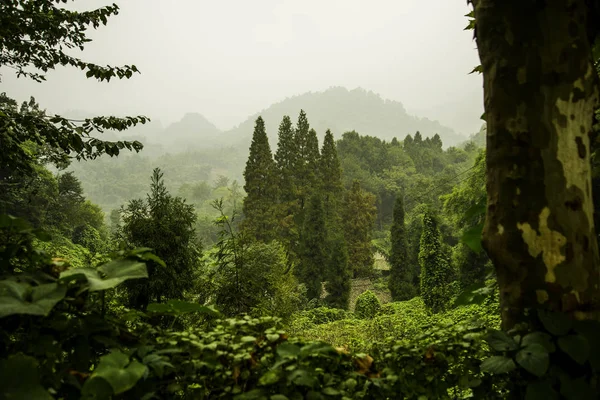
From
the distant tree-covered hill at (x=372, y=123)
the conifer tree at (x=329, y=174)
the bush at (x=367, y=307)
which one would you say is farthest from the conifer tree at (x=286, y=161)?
the distant tree-covered hill at (x=372, y=123)

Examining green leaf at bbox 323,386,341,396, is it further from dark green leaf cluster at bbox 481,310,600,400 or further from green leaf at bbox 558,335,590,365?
green leaf at bbox 558,335,590,365

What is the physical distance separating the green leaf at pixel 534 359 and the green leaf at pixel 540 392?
81mm

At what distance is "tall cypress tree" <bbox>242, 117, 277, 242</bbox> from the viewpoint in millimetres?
24094

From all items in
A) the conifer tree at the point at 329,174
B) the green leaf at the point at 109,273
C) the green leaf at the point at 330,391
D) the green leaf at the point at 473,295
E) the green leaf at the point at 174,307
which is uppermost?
the conifer tree at the point at 329,174

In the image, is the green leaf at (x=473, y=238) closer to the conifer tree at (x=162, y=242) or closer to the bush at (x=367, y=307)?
the conifer tree at (x=162, y=242)

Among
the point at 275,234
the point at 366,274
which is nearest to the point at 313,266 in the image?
the point at 275,234

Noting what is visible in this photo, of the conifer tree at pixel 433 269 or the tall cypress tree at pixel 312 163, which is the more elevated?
the tall cypress tree at pixel 312 163

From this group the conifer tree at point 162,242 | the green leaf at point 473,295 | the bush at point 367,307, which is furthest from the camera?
the bush at point 367,307

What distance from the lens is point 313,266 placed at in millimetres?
22391

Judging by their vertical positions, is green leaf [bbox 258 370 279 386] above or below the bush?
above

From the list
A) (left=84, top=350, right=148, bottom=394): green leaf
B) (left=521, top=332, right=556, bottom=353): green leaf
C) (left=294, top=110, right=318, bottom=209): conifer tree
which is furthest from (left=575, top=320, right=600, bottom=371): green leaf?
(left=294, top=110, right=318, bottom=209): conifer tree

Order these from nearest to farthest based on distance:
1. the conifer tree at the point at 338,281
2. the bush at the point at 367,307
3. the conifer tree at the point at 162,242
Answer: the conifer tree at the point at 162,242, the bush at the point at 367,307, the conifer tree at the point at 338,281

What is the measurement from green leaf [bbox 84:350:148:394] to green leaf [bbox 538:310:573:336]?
1363 millimetres

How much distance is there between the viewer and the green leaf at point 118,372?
0.92 metres
